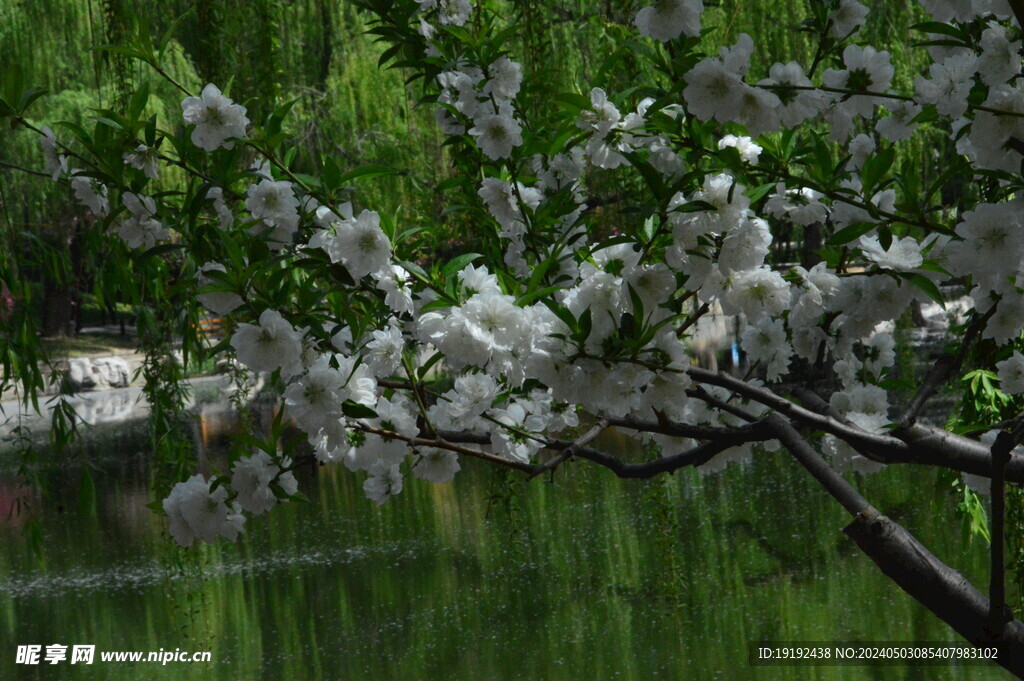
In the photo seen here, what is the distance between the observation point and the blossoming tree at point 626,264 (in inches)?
38.1

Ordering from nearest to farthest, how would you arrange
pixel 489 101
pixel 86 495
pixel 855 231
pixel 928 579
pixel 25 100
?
pixel 855 231, pixel 928 579, pixel 25 100, pixel 489 101, pixel 86 495

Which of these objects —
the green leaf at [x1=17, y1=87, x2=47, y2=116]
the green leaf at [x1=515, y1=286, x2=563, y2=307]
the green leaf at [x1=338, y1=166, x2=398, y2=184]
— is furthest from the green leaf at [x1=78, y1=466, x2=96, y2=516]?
the green leaf at [x1=515, y1=286, x2=563, y2=307]

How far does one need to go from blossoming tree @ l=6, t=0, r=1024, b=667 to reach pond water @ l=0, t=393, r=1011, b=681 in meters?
1.02

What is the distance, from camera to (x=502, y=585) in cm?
405

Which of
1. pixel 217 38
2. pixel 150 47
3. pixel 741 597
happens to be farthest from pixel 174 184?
pixel 150 47

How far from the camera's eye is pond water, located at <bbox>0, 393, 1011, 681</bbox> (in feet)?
11.1

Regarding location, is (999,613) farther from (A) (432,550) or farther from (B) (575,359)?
(A) (432,550)

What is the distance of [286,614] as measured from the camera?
13.1 ft

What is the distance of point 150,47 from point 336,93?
3.65 m

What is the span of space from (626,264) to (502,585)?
127 inches
